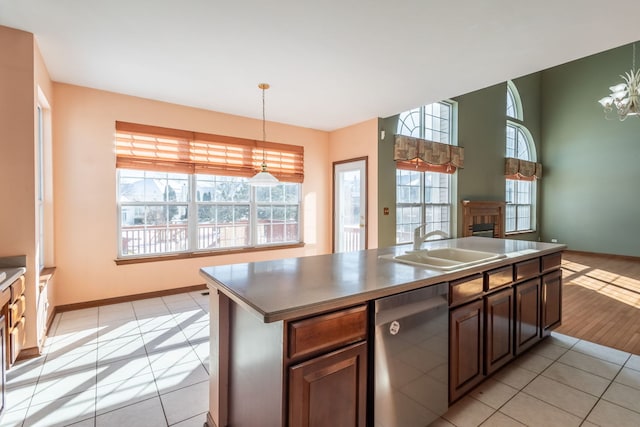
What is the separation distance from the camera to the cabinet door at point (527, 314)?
2.31 m

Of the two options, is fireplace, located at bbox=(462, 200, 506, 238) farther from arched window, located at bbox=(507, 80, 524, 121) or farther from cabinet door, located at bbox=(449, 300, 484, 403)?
cabinet door, located at bbox=(449, 300, 484, 403)

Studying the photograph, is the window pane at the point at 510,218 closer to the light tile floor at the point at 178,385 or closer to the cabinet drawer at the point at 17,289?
the light tile floor at the point at 178,385

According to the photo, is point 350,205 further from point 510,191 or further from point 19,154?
point 510,191

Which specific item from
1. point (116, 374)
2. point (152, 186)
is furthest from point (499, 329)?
point (152, 186)

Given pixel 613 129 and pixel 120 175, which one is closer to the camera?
pixel 120 175

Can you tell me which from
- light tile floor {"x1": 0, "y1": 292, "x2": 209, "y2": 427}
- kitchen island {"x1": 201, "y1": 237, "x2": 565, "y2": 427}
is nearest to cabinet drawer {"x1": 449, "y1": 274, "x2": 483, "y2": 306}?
kitchen island {"x1": 201, "y1": 237, "x2": 565, "y2": 427}

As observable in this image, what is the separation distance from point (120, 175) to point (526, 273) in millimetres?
4458

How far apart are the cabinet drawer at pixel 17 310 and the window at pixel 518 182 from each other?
850cm

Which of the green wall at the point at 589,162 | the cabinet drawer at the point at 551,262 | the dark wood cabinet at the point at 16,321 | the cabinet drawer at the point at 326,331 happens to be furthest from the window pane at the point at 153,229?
the green wall at the point at 589,162

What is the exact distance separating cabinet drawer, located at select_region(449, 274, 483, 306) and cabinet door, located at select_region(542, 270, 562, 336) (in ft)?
3.70

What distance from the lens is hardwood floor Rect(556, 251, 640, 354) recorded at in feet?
9.58

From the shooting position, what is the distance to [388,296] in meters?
1.44

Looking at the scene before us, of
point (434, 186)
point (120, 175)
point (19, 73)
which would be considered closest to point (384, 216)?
point (434, 186)

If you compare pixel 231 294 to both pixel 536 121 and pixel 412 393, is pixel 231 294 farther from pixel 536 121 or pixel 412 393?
pixel 536 121
